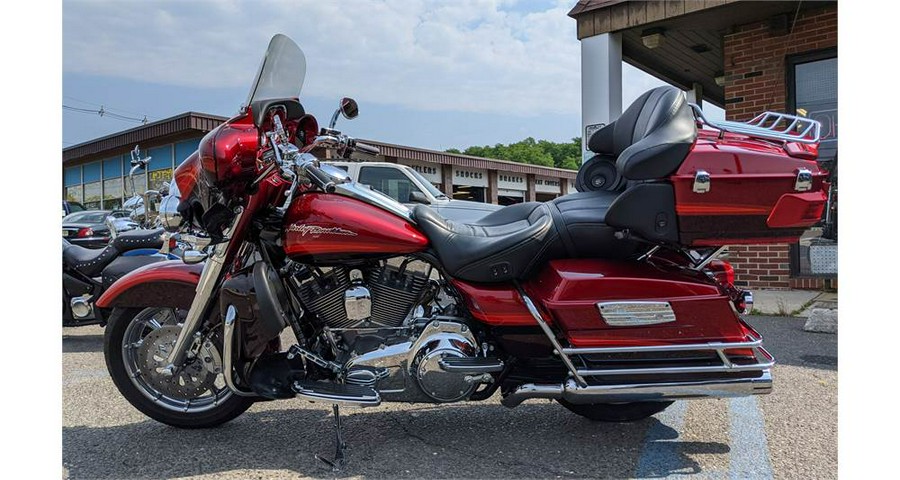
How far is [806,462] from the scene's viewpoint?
2412 mm

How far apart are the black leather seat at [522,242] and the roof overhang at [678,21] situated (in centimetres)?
538

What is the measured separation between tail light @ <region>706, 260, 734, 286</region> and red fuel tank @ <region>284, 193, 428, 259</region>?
49.6 inches

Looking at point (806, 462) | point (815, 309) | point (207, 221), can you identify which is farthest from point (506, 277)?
point (815, 309)

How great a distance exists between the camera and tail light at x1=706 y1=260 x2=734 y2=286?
2498 millimetres

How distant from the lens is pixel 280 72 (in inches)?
103

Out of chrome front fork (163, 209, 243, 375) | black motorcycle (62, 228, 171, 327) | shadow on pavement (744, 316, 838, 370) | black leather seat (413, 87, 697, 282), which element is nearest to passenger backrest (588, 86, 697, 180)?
black leather seat (413, 87, 697, 282)

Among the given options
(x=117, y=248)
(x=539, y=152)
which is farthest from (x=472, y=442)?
(x=539, y=152)

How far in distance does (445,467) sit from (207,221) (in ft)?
4.79

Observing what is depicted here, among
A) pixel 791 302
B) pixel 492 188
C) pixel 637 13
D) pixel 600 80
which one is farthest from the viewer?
pixel 492 188

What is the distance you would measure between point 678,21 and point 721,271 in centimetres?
568

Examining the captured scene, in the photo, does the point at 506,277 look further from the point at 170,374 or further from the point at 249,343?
the point at 170,374

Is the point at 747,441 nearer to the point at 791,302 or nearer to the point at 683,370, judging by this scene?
the point at 683,370

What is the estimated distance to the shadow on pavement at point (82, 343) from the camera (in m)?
4.96

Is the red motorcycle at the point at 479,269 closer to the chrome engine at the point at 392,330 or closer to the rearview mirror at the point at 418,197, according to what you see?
the chrome engine at the point at 392,330
